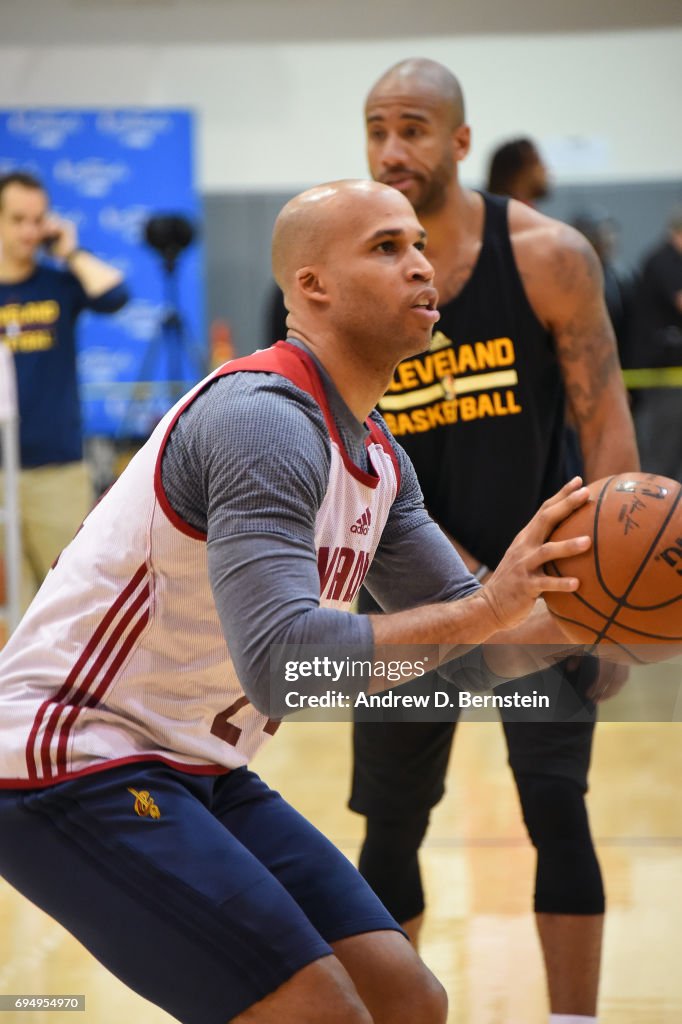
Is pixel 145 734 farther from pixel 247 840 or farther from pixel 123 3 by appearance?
pixel 123 3

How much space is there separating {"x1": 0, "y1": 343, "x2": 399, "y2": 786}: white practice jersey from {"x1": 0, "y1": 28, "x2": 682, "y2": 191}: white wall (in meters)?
8.45

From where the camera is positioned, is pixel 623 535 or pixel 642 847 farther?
pixel 642 847

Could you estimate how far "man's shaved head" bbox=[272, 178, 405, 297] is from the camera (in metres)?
1.70

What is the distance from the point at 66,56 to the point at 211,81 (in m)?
1.12

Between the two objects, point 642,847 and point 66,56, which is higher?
point 66,56

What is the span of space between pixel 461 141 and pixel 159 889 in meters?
1.60

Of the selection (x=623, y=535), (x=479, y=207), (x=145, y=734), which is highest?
(x=479, y=207)

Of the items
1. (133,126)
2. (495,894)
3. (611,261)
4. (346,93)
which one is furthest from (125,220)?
(495,894)

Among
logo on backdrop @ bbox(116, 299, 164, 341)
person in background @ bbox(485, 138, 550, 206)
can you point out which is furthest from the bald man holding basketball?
logo on backdrop @ bbox(116, 299, 164, 341)

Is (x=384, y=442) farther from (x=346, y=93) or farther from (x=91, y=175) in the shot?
(x=346, y=93)

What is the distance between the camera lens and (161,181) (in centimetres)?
955

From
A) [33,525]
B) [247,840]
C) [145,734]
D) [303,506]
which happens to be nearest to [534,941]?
[247,840]

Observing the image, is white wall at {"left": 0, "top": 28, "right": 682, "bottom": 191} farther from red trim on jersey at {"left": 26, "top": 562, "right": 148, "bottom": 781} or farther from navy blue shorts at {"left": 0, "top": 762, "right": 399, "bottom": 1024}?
navy blue shorts at {"left": 0, "top": 762, "right": 399, "bottom": 1024}
